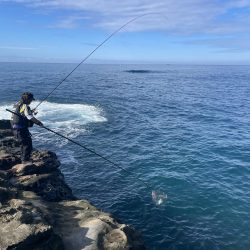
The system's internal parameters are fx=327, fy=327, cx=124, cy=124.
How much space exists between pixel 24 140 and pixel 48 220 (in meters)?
7.15

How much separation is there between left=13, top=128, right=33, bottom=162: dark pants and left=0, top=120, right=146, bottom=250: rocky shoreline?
0.72 m

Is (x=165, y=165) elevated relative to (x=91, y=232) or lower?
lower

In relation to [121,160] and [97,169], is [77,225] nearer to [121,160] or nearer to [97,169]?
[97,169]

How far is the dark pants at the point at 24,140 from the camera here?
18938 millimetres

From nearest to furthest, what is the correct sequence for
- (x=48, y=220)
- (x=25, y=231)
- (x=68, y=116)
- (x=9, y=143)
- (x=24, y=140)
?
(x=25, y=231), (x=48, y=220), (x=24, y=140), (x=9, y=143), (x=68, y=116)

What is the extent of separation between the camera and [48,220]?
13.4 metres

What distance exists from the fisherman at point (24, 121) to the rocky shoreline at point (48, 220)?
3.77 feet

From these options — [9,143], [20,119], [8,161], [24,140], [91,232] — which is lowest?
[91,232]

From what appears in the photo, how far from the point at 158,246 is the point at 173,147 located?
1737cm

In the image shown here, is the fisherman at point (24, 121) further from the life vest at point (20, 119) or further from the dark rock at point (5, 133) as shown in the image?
the dark rock at point (5, 133)

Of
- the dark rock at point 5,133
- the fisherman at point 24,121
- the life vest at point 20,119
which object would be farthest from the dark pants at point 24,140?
the dark rock at point 5,133

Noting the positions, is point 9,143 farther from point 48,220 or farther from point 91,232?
point 91,232

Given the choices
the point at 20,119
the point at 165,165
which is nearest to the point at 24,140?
the point at 20,119

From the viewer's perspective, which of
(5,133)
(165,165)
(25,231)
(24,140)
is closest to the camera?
(25,231)
